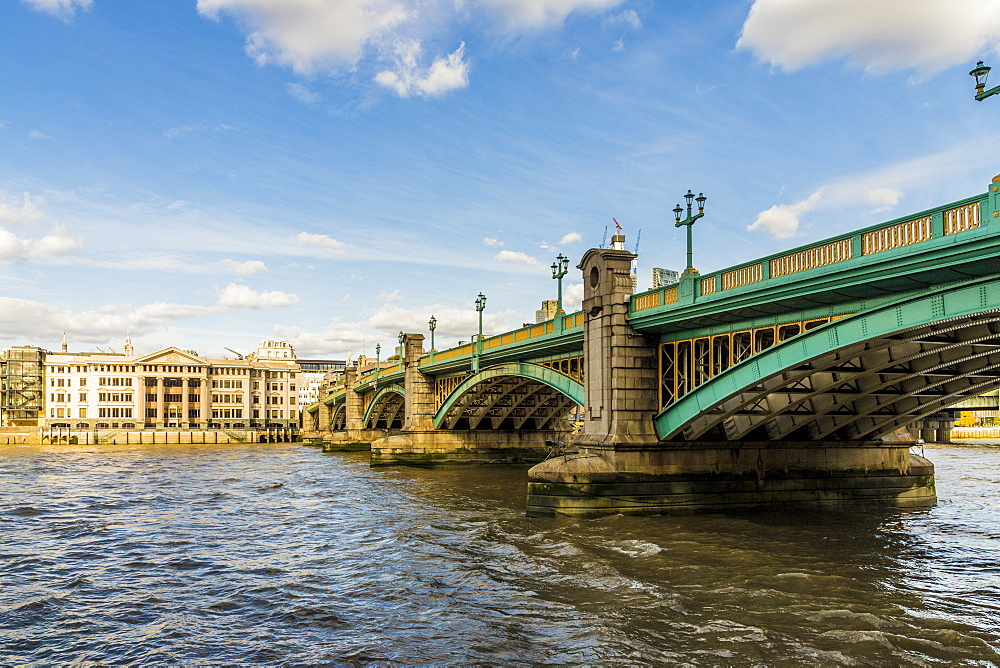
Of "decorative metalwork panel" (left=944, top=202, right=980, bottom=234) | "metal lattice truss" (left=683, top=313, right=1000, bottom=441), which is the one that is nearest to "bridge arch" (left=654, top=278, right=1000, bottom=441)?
"metal lattice truss" (left=683, top=313, right=1000, bottom=441)

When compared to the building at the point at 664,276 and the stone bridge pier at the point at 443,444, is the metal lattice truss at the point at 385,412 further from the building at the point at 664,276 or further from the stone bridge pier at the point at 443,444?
the building at the point at 664,276

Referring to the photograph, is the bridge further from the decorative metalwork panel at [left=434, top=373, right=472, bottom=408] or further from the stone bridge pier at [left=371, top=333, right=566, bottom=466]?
the stone bridge pier at [left=371, top=333, right=566, bottom=466]

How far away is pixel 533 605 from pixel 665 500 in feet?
37.8

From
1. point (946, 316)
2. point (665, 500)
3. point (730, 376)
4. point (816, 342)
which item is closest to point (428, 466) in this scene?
point (665, 500)

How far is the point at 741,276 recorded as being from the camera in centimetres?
2266

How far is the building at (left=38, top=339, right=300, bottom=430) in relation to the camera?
123188mm

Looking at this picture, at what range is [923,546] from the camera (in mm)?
22562

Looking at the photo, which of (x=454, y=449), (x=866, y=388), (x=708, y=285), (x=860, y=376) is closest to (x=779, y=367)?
(x=708, y=285)

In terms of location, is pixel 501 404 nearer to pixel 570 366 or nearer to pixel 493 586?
pixel 570 366

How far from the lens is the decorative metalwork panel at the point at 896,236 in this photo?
17.0 m

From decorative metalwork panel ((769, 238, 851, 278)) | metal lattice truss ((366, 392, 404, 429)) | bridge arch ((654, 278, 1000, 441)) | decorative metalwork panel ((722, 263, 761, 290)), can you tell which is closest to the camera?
bridge arch ((654, 278, 1000, 441))

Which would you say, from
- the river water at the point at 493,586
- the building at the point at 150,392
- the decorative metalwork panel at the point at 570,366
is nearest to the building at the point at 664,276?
the decorative metalwork panel at the point at 570,366

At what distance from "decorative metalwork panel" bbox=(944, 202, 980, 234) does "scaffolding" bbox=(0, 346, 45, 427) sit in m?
147

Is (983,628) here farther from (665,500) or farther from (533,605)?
(665,500)
